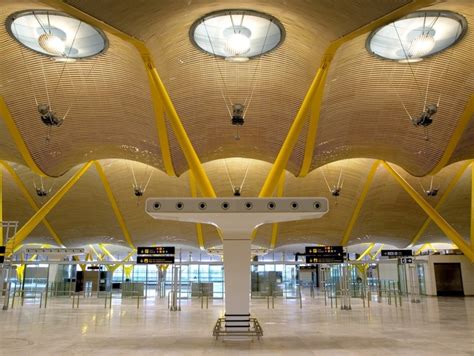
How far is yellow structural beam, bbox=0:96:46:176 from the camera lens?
25000 millimetres

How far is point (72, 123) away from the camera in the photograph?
2739 centimetres

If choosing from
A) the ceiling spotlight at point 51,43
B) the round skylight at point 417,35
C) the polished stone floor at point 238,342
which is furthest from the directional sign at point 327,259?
the ceiling spotlight at point 51,43

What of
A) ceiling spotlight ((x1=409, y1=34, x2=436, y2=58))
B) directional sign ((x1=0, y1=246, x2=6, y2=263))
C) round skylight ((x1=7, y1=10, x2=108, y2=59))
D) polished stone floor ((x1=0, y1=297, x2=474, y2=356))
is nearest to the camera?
polished stone floor ((x1=0, y1=297, x2=474, y2=356))

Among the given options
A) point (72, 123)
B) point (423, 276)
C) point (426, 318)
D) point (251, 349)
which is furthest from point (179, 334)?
point (423, 276)

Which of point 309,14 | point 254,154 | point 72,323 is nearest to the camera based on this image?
point 309,14

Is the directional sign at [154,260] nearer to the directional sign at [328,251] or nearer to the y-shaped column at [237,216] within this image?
the directional sign at [328,251]

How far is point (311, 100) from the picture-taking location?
69.6 ft

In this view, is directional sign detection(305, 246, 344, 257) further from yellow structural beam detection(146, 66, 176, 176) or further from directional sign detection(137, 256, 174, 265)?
yellow structural beam detection(146, 66, 176, 176)

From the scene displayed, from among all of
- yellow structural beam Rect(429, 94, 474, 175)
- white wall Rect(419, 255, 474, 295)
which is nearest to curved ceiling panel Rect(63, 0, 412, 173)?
yellow structural beam Rect(429, 94, 474, 175)

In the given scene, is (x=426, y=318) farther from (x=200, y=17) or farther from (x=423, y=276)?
(x=423, y=276)

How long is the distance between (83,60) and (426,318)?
20624mm

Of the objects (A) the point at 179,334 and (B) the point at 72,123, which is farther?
(B) the point at 72,123

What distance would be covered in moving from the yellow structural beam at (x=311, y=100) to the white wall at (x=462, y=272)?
23.9 meters

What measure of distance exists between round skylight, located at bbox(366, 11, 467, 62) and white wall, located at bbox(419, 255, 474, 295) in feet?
91.3
